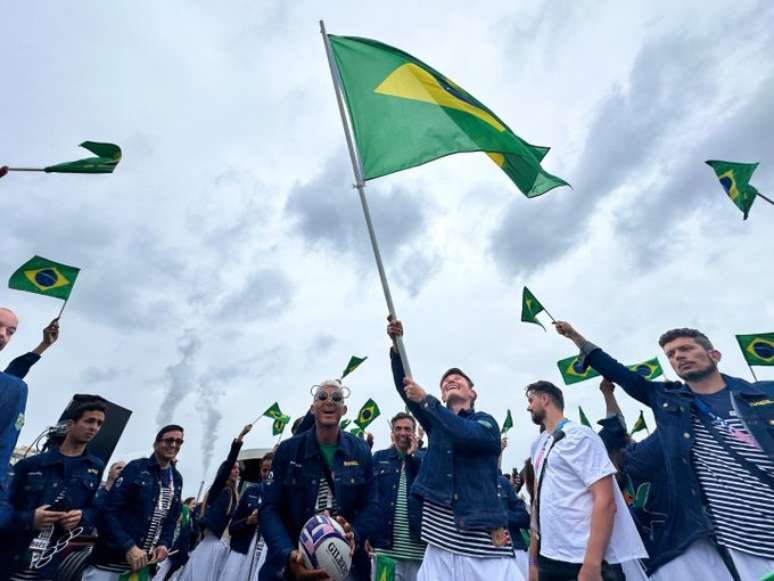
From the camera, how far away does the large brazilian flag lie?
5.25 metres

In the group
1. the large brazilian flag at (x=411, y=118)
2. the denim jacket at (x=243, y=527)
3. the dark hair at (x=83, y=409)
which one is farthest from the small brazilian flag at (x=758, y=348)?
the dark hair at (x=83, y=409)

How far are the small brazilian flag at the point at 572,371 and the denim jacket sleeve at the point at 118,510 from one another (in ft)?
27.8

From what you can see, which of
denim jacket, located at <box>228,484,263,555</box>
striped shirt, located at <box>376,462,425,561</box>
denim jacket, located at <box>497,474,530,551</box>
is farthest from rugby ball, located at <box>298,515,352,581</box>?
denim jacket, located at <box>228,484,263,555</box>

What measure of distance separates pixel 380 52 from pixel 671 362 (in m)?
4.99

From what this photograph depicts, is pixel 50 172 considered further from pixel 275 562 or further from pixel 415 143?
pixel 275 562

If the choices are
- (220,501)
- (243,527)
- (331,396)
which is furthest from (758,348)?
(220,501)

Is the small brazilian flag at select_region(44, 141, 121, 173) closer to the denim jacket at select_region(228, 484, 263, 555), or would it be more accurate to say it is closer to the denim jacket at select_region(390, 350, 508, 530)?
the denim jacket at select_region(390, 350, 508, 530)

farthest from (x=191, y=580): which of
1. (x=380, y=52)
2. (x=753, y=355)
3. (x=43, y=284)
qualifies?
→ (x=753, y=355)

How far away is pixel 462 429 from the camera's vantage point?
4570mm

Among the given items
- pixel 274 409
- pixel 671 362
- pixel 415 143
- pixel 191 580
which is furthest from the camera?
pixel 274 409

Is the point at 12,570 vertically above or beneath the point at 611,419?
beneath

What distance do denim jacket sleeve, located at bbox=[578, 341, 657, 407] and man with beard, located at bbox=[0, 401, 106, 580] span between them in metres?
6.01

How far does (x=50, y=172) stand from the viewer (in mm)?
6070

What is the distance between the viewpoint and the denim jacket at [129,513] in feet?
20.0
